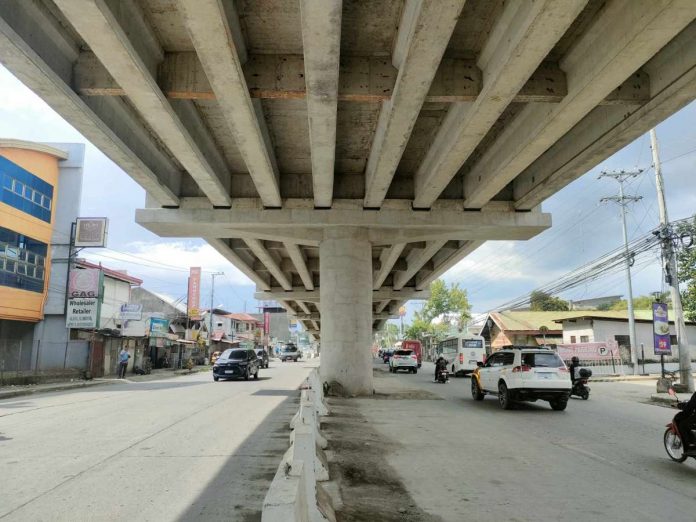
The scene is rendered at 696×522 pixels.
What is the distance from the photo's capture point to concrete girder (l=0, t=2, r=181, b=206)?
7969mm

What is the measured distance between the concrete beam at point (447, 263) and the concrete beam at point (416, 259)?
3.33 ft

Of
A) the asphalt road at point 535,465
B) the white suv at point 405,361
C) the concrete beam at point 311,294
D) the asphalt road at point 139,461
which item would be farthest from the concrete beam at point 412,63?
the concrete beam at point 311,294

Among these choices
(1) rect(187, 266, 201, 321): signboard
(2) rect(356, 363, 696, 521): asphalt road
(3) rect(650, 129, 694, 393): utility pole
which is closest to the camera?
(2) rect(356, 363, 696, 521): asphalt road

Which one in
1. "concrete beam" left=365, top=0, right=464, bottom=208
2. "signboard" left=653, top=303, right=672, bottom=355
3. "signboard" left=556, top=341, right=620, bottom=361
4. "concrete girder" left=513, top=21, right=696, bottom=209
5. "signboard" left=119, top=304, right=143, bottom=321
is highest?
"concrete girder" left=513, top=21, right=696, bottom=209

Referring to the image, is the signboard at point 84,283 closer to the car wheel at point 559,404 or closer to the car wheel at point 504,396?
the car wheel at point 504,396

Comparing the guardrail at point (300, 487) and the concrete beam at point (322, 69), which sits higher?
the concrete beam at point (322, 69)

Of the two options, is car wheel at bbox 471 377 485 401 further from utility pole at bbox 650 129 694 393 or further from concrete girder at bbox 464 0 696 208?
utility pole at bbox 650 129 694 393

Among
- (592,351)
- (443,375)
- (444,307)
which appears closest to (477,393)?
(443,375)

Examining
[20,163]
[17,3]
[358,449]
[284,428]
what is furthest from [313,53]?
[20,163]

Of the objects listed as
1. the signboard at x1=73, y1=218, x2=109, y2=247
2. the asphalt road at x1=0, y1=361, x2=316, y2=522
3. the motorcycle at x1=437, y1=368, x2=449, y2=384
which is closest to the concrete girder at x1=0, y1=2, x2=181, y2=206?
the asphalt road at x1=0, y1=361, x2=316, y2=522

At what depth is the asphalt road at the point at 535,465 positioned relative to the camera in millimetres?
5629

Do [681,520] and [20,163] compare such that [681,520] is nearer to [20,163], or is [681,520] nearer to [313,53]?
[313,53]

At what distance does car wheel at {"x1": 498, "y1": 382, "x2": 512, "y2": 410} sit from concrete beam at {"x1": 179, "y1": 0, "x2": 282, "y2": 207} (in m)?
8.79

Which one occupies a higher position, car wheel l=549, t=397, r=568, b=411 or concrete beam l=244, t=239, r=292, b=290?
concrete beam l=244, t=239, r=292, b=290
